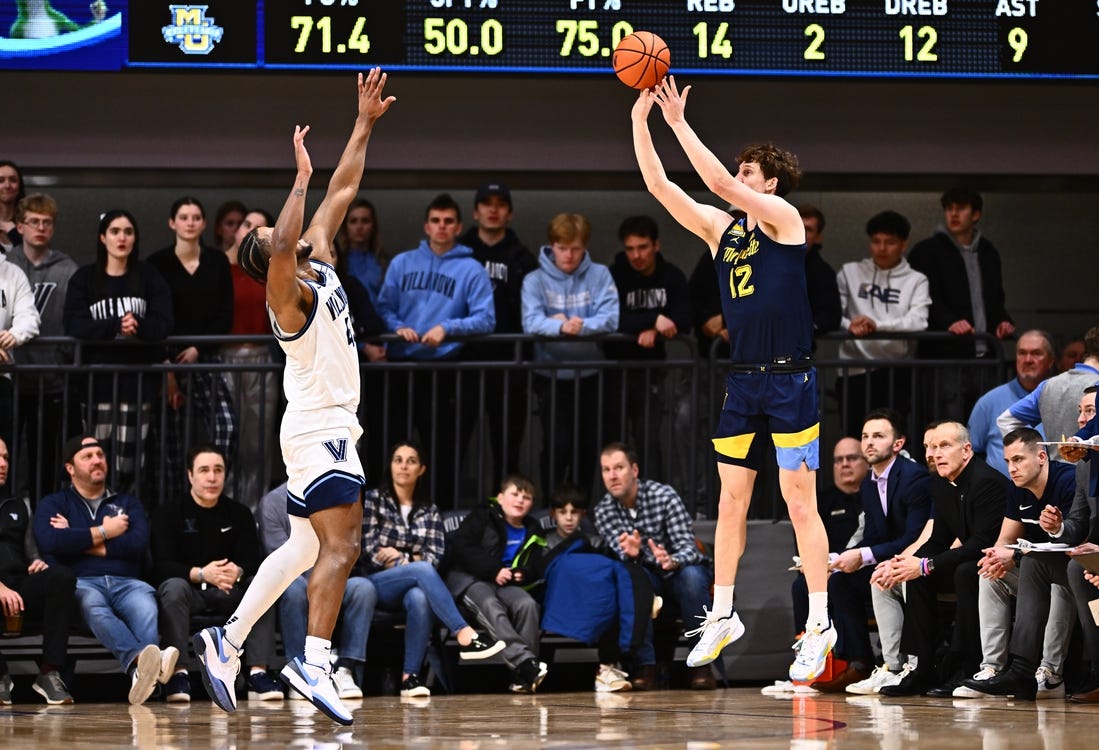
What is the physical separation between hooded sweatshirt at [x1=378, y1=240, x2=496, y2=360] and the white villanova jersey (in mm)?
2942

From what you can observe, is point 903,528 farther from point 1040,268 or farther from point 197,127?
point 197,127

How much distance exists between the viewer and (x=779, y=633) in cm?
1008

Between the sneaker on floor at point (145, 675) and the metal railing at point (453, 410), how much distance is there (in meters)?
1.40

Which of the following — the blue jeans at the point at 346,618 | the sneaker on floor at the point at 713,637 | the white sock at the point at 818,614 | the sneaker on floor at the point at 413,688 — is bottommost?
the sneaker on floor at the point at 413,688

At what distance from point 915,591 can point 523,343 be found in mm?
3018

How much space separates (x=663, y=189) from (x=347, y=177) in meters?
1.41

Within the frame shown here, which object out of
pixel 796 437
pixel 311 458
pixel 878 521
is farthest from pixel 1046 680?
pixel 311 458

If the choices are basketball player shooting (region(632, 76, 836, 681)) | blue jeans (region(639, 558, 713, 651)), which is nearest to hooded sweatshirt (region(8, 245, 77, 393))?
blue jeans (region(639, 558, 713, 651))

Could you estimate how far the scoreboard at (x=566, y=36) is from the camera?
9703 millimetres

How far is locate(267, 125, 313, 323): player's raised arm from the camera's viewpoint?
6504mm

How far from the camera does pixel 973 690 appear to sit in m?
8.30

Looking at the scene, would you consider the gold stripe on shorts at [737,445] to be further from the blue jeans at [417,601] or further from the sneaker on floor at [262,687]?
the sneaker on floor at [262,687]

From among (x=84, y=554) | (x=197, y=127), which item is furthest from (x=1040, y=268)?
(x=84, y=554)

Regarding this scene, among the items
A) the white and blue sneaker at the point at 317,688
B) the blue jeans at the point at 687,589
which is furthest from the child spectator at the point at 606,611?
the white and blue sneaker at the point at 317,688
